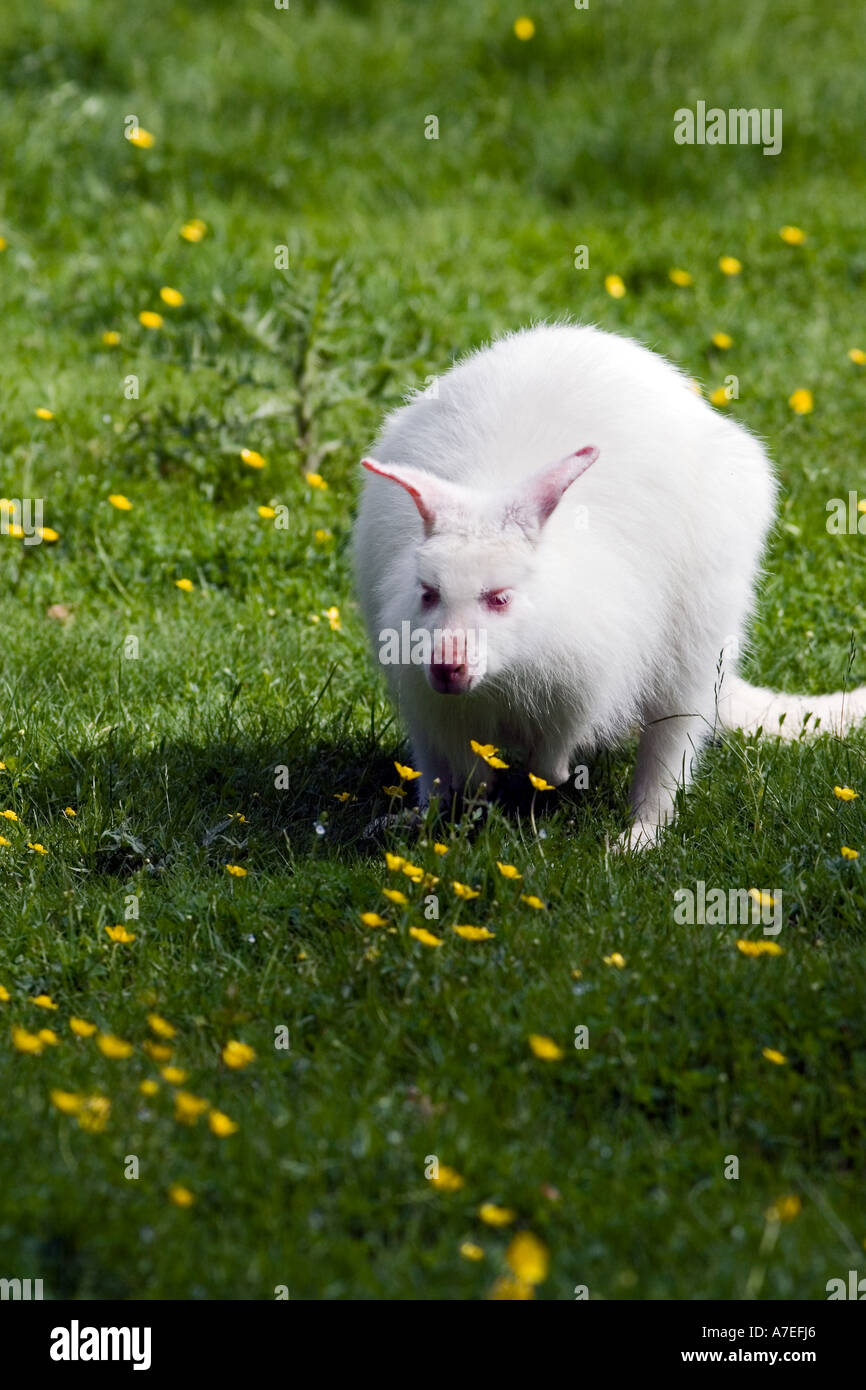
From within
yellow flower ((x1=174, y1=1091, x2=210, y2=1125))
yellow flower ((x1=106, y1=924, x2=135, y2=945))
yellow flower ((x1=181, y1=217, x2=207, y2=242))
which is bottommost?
yellow flower ((x1=174, y1=1091, x2=210, y2=1125))

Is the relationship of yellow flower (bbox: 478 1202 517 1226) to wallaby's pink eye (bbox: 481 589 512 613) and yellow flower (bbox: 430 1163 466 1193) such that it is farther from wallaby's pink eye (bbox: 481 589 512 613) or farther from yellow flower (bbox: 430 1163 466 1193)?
wallaby's pink eye (bbox: 481 589 512 613)

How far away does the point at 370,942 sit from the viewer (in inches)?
140

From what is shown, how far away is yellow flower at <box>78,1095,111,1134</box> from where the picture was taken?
9.14 ft

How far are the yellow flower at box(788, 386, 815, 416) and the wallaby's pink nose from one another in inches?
152

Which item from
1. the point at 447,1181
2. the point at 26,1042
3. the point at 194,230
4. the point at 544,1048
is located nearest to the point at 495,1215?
the point at 447,1181

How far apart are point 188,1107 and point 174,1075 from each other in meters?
0.17

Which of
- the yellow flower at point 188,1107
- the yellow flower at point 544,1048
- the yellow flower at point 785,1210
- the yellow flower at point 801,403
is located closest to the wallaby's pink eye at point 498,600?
the yellow flower at point 544,1048

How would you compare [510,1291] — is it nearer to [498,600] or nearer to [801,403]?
[498,600]

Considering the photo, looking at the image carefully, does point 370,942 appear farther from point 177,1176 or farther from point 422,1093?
point 177,1176

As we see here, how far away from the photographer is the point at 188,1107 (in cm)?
275

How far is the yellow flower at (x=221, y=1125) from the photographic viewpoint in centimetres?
277

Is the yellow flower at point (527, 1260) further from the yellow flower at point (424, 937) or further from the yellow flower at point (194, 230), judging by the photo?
the yellow flower at point (194, 230)

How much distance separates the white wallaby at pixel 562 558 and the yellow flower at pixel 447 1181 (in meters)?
1.22

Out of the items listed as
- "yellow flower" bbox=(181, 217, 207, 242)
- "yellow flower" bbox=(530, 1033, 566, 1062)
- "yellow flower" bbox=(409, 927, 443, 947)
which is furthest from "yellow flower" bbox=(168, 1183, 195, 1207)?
"yellow flower" bbox=(181, 217, 207, 242)
